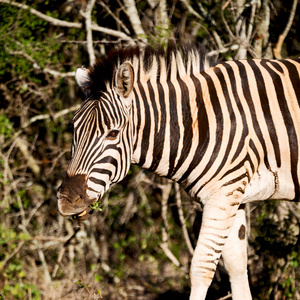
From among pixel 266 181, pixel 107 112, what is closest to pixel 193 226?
pixel 266 181

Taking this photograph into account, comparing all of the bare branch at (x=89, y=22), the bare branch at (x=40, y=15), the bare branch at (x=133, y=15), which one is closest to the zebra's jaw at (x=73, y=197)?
the bare branch at (x=89, y=22)

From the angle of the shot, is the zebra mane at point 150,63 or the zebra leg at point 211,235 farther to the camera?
the zebra mane at point 150,63

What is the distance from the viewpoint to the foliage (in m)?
5.92

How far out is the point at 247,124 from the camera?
4.09 metres

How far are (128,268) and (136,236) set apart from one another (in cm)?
67

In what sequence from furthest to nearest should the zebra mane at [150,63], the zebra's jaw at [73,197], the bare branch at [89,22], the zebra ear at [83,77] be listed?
the bare branch at [89,22]
the zebra ear at [83,77]
the zebra mane at [150,63]
the zebra's jaw at [73,197]

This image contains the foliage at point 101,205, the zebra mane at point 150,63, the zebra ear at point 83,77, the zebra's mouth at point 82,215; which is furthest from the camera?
the foliage at point 101,205

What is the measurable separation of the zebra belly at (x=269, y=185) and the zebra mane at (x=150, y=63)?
1139 millimetres

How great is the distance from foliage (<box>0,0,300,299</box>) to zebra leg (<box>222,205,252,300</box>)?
42.5 inches

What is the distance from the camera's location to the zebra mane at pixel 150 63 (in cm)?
417

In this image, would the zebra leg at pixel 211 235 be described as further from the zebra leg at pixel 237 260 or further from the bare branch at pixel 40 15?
the bare branch at pixel 40 15

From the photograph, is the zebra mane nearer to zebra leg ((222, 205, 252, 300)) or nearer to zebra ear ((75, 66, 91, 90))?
zebra ear ((75, 66, 91, 90))

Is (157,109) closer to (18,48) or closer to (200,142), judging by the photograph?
(200,142)

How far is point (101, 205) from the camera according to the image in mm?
5812
